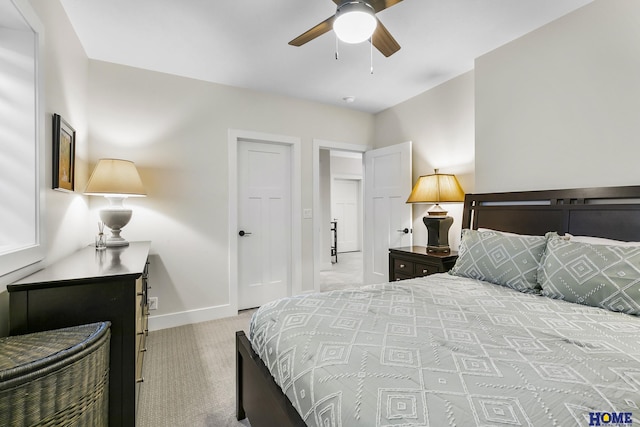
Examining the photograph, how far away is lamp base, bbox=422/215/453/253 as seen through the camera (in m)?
2.93

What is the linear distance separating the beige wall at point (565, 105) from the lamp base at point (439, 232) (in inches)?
16.9

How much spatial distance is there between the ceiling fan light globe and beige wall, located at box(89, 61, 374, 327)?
200 cm

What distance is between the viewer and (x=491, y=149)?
106 inches

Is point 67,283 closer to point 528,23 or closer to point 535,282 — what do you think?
point 535,282

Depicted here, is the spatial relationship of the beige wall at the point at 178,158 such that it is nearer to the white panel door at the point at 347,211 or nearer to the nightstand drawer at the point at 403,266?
the nightstand drawer at the point at 403,266

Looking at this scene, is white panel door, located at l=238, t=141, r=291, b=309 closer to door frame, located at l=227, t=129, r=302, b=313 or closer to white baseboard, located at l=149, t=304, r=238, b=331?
door frame, located at l=227, t=129, r=302, b=313

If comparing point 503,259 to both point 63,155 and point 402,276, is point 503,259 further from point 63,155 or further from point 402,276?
point 63,155

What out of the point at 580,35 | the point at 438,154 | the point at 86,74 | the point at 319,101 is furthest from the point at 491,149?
the point at 86,74

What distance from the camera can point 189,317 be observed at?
3107mm

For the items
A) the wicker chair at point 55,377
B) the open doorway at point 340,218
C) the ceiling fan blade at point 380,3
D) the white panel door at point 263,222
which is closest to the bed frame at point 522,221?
the wicker chair at point 55,377

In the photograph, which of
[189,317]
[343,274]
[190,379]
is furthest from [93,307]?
[343,274]

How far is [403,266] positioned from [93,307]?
257 centimetres

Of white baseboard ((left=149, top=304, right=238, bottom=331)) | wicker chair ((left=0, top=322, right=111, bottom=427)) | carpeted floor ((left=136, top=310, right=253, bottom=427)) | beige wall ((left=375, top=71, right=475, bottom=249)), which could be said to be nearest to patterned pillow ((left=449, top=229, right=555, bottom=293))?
beige wall ((left=375, top=71, right=475, bottom=249))

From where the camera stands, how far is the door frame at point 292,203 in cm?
333
